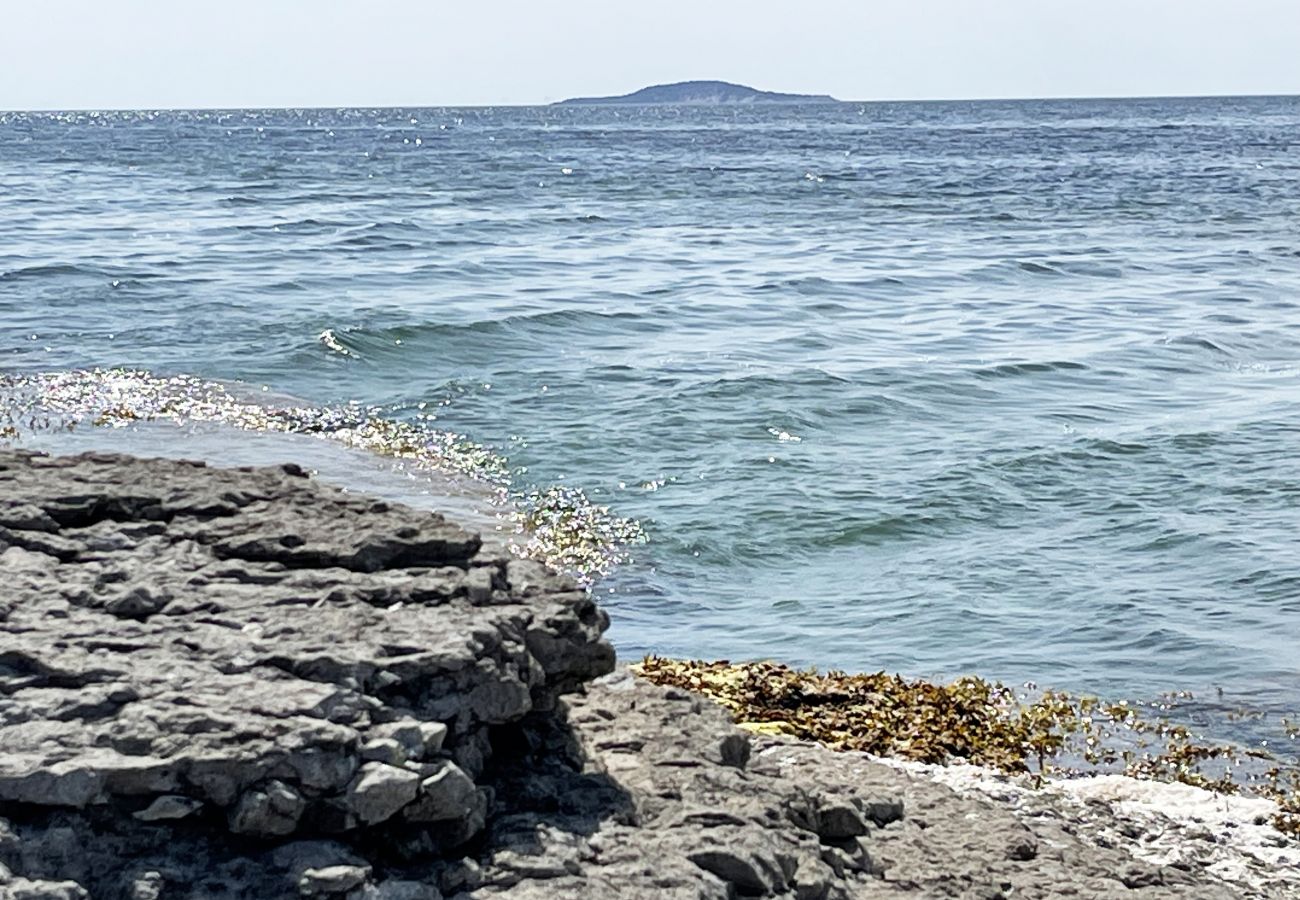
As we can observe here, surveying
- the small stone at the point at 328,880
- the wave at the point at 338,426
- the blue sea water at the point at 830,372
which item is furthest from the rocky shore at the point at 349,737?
the wave at the point at 338,426

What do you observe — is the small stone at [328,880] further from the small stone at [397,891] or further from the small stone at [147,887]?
the small stone at [147,887]

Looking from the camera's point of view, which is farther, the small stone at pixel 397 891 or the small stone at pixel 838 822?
the small stone at pixel 838 822

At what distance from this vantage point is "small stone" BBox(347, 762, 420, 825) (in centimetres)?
411

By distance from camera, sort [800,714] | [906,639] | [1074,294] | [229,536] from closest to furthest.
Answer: [229,536]
[800,714]
[906,639]
[1074,294]

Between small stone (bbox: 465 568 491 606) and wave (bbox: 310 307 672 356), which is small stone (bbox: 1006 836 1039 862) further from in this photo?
wave (bbox: 310 307 672 356)

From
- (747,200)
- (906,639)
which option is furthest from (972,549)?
(747,200)

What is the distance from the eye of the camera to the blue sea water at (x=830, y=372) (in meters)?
10.9

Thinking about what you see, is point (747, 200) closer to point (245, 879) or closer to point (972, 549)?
point (972, 549)

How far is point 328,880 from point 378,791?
247 millimetres

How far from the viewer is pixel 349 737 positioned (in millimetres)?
4129

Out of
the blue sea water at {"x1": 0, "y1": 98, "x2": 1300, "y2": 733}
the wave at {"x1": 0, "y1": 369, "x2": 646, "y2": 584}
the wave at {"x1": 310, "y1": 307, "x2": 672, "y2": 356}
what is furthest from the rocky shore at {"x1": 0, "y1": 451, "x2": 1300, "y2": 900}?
the wave at {"x1": 310, "y1": 307, "x2": 672, "y2": 356}

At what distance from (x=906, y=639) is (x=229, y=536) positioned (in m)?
6.04

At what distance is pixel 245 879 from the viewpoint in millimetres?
4004

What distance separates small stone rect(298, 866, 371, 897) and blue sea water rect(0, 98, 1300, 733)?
6.02 metres
